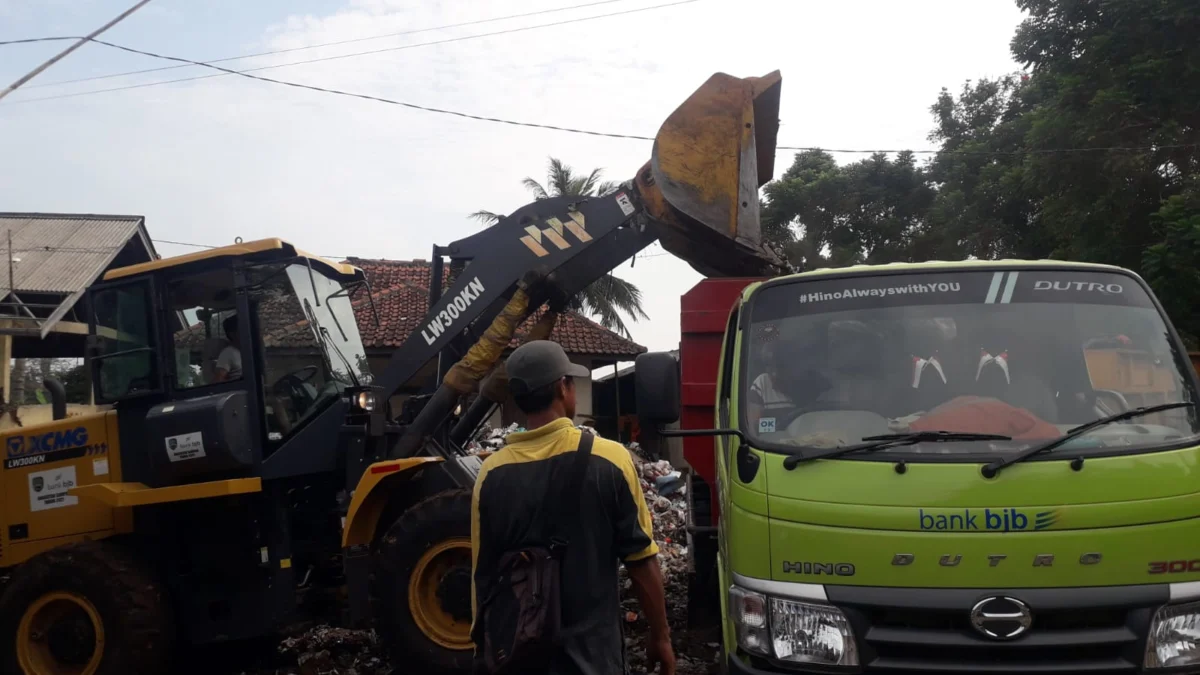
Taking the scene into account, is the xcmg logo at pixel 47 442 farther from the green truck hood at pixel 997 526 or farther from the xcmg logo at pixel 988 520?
the xcmg logo at pixel 988 520

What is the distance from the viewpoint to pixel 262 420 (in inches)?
253

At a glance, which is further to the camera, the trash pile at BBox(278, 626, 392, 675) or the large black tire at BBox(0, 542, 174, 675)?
the trash pile at BBox(278, 626, 392, 675)

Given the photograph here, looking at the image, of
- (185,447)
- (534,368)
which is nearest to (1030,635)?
(534,368)

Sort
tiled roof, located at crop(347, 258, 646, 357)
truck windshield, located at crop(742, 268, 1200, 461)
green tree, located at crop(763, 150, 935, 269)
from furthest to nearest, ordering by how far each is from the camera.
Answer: green tree, located at crop(763, 150, 935, 269), tiled roof, located at crop(347, 258, 646, 357), truck windshield, located at crop(742, 268, 1200, 461)

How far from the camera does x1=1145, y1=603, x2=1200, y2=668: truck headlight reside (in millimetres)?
A: 3035

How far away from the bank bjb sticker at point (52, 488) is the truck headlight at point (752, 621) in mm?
5190

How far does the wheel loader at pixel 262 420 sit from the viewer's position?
6.19 metres

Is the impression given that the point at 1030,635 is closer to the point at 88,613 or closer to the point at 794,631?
the point at 794,631

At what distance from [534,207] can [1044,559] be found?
4.26 m

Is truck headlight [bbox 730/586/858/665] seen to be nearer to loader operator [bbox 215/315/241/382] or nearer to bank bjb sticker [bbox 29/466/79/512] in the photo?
loader operator [bbox 215/315/241/382]

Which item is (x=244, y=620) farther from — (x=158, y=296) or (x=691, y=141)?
(x=691, y=141)

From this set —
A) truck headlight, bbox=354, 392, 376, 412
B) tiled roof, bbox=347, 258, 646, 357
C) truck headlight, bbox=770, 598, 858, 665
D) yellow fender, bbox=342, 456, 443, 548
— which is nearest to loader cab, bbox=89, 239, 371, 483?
truck headlight, bbox=354, 392, 376, 412

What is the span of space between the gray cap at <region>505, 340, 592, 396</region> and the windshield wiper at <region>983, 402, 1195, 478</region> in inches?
58.1

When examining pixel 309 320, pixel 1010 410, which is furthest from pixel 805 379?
pixel 309 320
